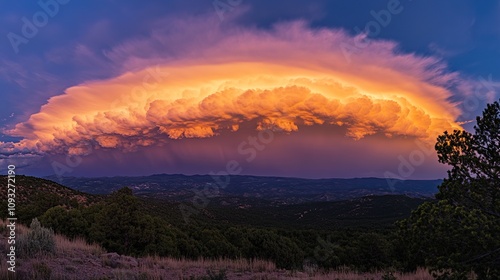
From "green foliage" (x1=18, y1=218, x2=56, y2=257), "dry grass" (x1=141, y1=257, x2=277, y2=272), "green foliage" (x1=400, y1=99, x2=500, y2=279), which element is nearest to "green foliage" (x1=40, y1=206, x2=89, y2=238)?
"green foliage" (x1=18, y1=218, x2=56, y2=257)

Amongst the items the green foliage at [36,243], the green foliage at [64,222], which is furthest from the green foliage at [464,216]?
the green foliage at [64,222]

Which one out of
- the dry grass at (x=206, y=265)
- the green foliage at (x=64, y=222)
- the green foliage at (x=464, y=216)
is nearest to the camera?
the green foliage at (x=464, y=216)

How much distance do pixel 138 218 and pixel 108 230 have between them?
226 centimetres

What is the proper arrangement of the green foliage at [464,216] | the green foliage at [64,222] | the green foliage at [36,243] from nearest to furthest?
the green foliage at [464,216], the green foliage at [36,243], the green foliage at [64,222]

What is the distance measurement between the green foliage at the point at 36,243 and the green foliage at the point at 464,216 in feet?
35.2

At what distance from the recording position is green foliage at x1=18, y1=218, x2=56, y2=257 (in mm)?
9775

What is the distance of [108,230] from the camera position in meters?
20.7

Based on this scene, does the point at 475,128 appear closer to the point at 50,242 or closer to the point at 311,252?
the point at 50,242

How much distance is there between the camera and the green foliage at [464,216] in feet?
23.6

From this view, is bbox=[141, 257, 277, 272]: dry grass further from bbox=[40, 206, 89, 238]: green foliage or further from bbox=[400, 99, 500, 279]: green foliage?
bbox=[40, 206, 89, 238]: green foliage

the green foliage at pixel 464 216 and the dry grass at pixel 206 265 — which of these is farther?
the dry grass at pixel 206 265

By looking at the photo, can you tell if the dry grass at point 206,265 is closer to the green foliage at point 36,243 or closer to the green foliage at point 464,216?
the green foliage at point 36,243

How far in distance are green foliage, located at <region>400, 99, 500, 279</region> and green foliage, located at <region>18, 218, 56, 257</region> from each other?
35.2 feet

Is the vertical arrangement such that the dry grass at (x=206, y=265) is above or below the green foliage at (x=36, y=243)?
below
